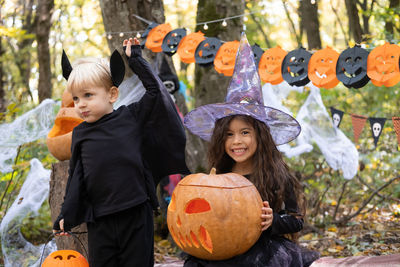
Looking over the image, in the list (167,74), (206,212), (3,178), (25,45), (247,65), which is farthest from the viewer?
(25,45)

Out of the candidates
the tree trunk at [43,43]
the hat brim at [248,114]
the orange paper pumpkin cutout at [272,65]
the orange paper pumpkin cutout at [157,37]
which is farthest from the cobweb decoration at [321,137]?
the tree trunk at [43,43]

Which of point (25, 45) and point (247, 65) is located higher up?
point (25, 45)

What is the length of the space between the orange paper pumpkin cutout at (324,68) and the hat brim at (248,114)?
76 cm

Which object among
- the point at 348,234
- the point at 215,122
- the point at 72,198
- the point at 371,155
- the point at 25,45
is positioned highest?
the point at 25,45

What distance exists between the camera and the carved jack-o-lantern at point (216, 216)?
2578mm

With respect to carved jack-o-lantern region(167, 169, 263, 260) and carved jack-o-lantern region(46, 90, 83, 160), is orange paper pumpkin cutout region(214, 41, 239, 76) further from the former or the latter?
carved jack-o-lantern region(167, 169, 263, 260)

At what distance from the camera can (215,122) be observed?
3260 mm

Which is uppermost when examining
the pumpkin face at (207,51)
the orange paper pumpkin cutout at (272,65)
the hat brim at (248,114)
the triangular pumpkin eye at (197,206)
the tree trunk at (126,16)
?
the tree trunk at (126,16)

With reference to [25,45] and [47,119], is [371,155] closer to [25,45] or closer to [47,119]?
[47,119]

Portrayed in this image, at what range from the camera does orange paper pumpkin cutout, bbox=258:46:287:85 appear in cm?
407

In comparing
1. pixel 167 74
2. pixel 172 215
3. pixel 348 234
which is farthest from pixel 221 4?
pixel 172 215

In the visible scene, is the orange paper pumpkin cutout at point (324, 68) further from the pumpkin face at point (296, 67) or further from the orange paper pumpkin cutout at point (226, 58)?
the orange paper pumpkin cutout at point (226, 58)

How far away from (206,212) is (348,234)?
3.34 metres

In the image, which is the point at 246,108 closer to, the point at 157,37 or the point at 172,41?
the point at 172,41
